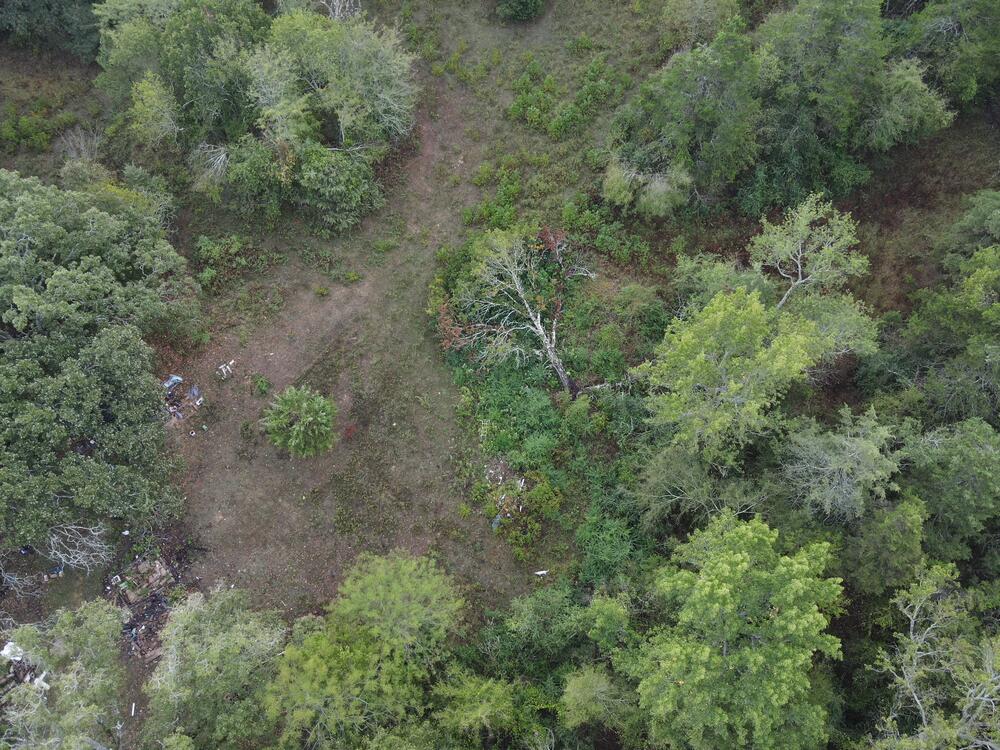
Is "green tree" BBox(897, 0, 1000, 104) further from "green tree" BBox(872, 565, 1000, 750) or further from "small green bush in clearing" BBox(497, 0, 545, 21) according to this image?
"green tree" BBox(872, 565, 1000, 750)

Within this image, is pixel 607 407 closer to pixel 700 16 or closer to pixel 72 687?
pixel 72 687

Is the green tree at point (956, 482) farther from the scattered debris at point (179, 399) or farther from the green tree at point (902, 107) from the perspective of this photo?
the scattered debris at point (179, 399)

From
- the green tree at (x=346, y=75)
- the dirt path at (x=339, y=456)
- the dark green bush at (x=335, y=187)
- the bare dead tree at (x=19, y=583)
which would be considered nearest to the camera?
the bare dead tree at (x=19, y=583)

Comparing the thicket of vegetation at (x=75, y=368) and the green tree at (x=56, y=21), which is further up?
the green tree at (x=56, y=21)

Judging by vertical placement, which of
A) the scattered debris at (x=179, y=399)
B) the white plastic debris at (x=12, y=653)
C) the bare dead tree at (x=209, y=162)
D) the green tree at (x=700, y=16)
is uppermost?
the green tree at (x=700, y=16)

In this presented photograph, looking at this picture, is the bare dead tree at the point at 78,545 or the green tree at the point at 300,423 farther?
the green tree at the point at 300,423

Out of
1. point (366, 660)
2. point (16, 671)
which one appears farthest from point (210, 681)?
Answer: point (16, 671)

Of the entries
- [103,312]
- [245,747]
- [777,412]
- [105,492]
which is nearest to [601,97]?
[777,412]

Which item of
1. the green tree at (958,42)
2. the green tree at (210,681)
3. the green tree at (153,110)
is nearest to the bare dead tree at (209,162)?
the green tree at (153,110)
